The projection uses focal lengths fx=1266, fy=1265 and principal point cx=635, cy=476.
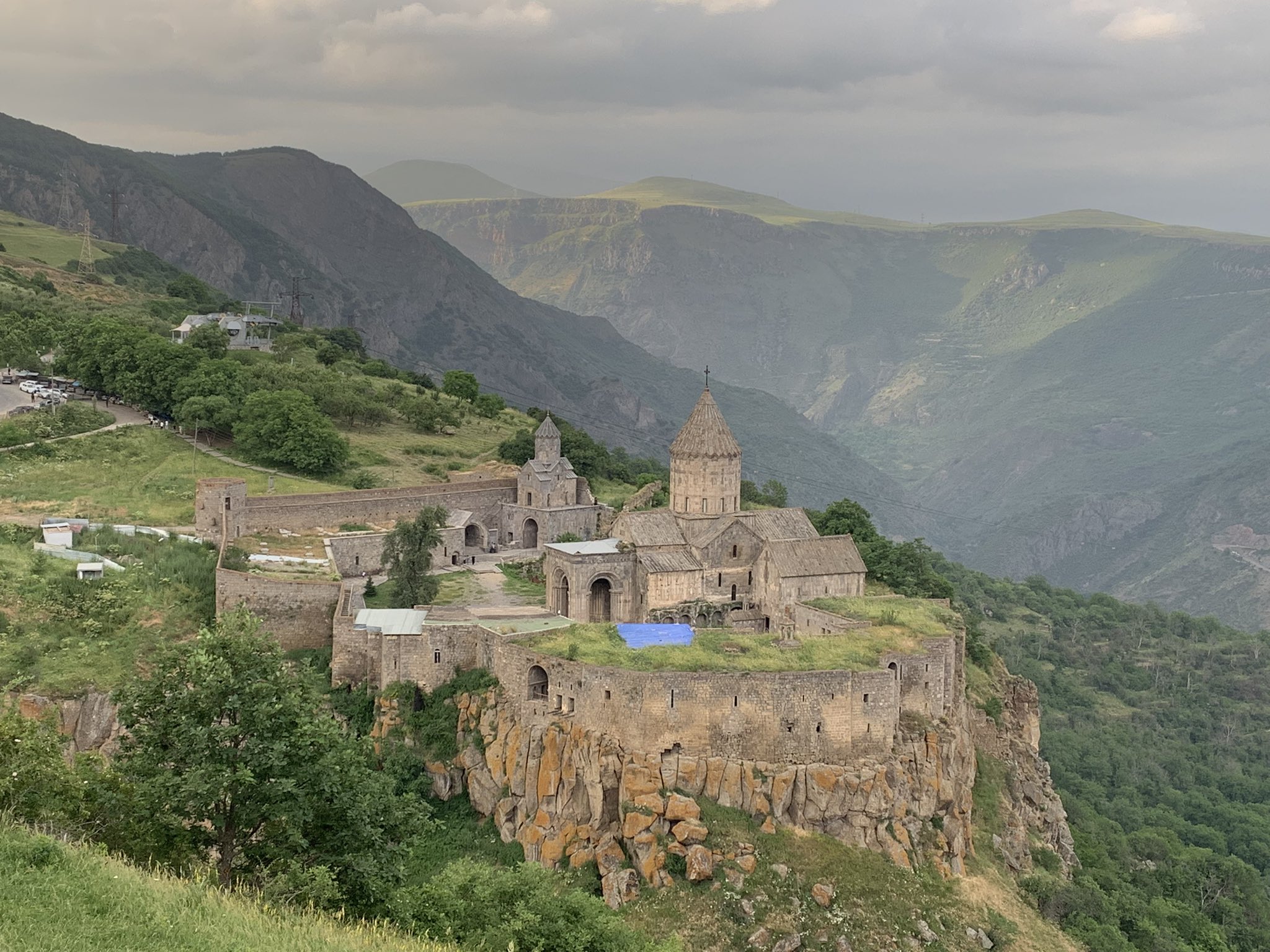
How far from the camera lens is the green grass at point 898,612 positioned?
4150 cm

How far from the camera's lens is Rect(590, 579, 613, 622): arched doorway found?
4616cm

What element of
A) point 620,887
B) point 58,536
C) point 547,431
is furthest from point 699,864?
point 547,431

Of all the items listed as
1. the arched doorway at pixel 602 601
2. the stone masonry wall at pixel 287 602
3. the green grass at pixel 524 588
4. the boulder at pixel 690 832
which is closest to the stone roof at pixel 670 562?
the arched doorway at pixel 602 601

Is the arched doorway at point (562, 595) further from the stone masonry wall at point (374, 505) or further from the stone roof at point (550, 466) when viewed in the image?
the stone masonry wall at point (374, 505)

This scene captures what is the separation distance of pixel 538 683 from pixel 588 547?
1039 centimetres

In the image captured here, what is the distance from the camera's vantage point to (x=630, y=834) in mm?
34594

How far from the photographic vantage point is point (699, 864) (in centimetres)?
3334

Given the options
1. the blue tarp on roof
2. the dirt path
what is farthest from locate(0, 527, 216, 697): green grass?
the blue tarp on roof

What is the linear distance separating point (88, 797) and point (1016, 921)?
25.5 metres

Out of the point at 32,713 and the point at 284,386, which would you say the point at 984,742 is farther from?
the point at 284,386

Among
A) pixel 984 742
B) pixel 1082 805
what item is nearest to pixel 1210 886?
pixel 1082 805

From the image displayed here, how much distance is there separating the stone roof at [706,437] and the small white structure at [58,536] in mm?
22627

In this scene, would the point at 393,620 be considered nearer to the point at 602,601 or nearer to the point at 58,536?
the point at 602,601

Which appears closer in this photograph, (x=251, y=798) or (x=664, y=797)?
(x=251, y=798)
